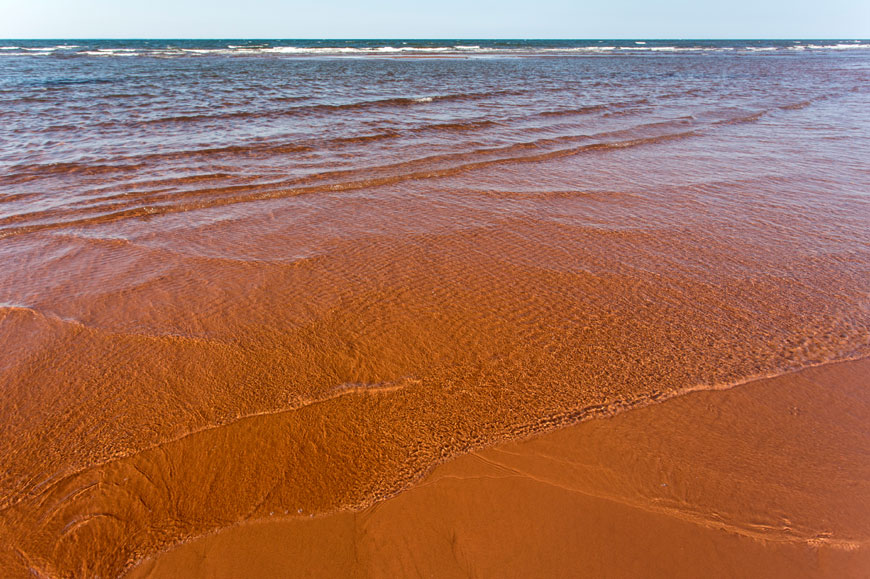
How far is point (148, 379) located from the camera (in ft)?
9.71

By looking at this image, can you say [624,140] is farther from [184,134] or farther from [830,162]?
[184,134]

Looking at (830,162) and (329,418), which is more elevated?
(830,162)

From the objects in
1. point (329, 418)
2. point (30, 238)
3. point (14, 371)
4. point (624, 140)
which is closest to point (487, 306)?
point (329, 418)

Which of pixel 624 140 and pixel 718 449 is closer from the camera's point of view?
pixel 718 449

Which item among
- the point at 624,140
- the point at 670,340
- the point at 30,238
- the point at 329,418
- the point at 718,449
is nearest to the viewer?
the point at 718,449

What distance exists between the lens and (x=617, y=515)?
218cm

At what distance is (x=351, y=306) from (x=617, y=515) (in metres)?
2.34

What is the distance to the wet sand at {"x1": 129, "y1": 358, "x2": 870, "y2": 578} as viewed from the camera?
1.99 m

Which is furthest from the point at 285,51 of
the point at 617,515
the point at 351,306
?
the point at 617,515

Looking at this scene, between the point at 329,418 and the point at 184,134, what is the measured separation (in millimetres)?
9517

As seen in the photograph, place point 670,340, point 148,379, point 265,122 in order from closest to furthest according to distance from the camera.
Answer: point 148,379 → point 670,340 → point 265,122

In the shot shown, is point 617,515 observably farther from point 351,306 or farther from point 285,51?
point 285,51

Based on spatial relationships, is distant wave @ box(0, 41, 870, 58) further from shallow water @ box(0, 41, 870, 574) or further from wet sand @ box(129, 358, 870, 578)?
wet sand @ box(129, 358, 870, 578)

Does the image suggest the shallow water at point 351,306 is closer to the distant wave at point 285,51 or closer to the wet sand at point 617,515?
the wet sand at point 617,515
